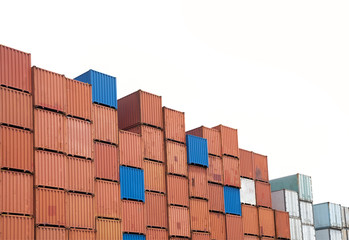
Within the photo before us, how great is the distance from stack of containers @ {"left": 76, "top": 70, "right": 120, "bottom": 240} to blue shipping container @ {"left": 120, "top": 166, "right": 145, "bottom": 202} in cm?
77

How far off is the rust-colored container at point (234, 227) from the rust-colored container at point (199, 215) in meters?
3.09

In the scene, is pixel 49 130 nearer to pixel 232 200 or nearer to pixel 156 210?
pixel 156 210

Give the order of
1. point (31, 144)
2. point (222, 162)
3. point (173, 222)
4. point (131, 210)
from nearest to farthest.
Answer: point (31, 144) < point (131, 210) < point (173, 222) < point (222, 162)

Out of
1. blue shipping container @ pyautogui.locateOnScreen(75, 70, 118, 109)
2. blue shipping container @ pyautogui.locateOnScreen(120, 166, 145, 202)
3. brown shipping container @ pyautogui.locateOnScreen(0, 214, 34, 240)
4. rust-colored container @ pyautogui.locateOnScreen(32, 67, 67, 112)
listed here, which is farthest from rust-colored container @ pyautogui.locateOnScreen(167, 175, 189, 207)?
brown shipping container @ pyautogui.locateOnScreen(0, 214, 34, 240)

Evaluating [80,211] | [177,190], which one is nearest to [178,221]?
[177,190]

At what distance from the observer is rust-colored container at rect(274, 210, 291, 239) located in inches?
2352

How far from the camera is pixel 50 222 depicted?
3788cm

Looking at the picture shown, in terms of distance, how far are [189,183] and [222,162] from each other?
5.82m

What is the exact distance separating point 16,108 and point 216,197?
22.0 m

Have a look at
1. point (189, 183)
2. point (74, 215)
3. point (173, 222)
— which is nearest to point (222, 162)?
point (189, 183)

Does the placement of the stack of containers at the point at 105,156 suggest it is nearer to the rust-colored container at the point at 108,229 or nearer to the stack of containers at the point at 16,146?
the rust-colored container at the point at 108,229

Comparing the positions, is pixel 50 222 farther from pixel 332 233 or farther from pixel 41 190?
pixel 332 233

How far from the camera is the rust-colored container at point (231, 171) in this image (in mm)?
54500

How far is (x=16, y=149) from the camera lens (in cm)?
3709
